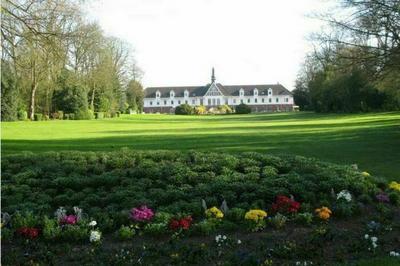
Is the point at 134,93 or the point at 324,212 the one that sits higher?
the point at 134,93

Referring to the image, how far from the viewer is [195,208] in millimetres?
9047

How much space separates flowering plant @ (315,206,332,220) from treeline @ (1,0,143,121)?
16435mm

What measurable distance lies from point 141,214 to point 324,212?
2955 mm

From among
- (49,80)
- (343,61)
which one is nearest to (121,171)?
(343,61)

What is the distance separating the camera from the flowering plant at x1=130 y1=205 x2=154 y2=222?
8.51 m

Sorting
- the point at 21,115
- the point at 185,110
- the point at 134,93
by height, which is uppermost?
the point at 134,93

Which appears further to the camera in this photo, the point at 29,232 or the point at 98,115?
the point at 98,115

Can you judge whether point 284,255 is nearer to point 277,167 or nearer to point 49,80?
point 277,167

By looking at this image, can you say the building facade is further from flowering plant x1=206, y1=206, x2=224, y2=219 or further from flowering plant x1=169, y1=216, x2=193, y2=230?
flowering plant x1=169, y1=216, x2=193, y2=230

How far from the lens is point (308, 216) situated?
28.2 feet

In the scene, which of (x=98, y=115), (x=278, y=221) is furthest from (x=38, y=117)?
(x=278, y=221)

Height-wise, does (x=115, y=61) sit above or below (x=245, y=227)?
above

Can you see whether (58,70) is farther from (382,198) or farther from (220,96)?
(220,96)

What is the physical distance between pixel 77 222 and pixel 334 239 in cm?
383
